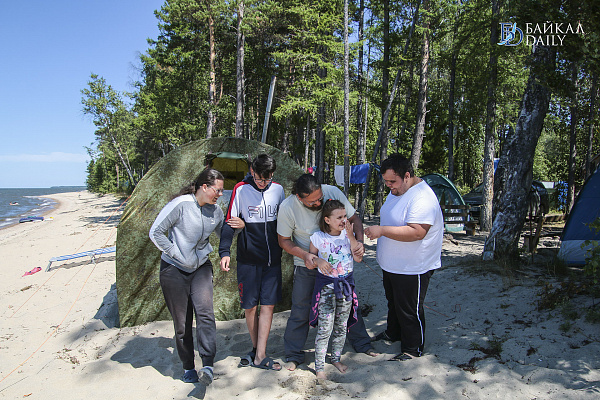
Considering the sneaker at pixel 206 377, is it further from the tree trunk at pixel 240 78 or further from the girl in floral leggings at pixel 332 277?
the tree trunk at pixel 240 78

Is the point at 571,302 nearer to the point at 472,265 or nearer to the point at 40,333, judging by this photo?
the point at 472,265

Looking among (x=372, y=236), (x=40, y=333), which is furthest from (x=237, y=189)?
(x=40, y=333)

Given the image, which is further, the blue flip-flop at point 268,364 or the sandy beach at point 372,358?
the blue flip-flop at point 268,364

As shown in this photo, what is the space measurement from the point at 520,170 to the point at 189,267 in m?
5.18

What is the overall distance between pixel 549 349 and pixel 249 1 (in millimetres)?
18368

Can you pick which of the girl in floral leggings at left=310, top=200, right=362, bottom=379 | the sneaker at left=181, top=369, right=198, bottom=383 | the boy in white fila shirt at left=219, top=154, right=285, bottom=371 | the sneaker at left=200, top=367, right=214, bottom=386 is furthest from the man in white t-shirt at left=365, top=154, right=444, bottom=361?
the sneaker at left=181, top=369, right=198, bottom=383

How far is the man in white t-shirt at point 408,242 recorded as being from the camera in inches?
124

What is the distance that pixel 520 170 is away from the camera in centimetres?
576

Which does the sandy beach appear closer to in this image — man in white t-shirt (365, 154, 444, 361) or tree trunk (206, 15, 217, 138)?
man in white t-shirt (365, 154, 444, 361)

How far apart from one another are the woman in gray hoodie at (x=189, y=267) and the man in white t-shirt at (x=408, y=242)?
57.1 inches

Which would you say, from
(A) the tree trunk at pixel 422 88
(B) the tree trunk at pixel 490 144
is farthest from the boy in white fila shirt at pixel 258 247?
(A) the tree trunk at pixel 422 88

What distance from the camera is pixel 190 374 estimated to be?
3322 millimetres

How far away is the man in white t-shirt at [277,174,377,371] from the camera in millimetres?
3166

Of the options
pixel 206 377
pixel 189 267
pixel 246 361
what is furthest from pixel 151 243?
pixel 206 377
